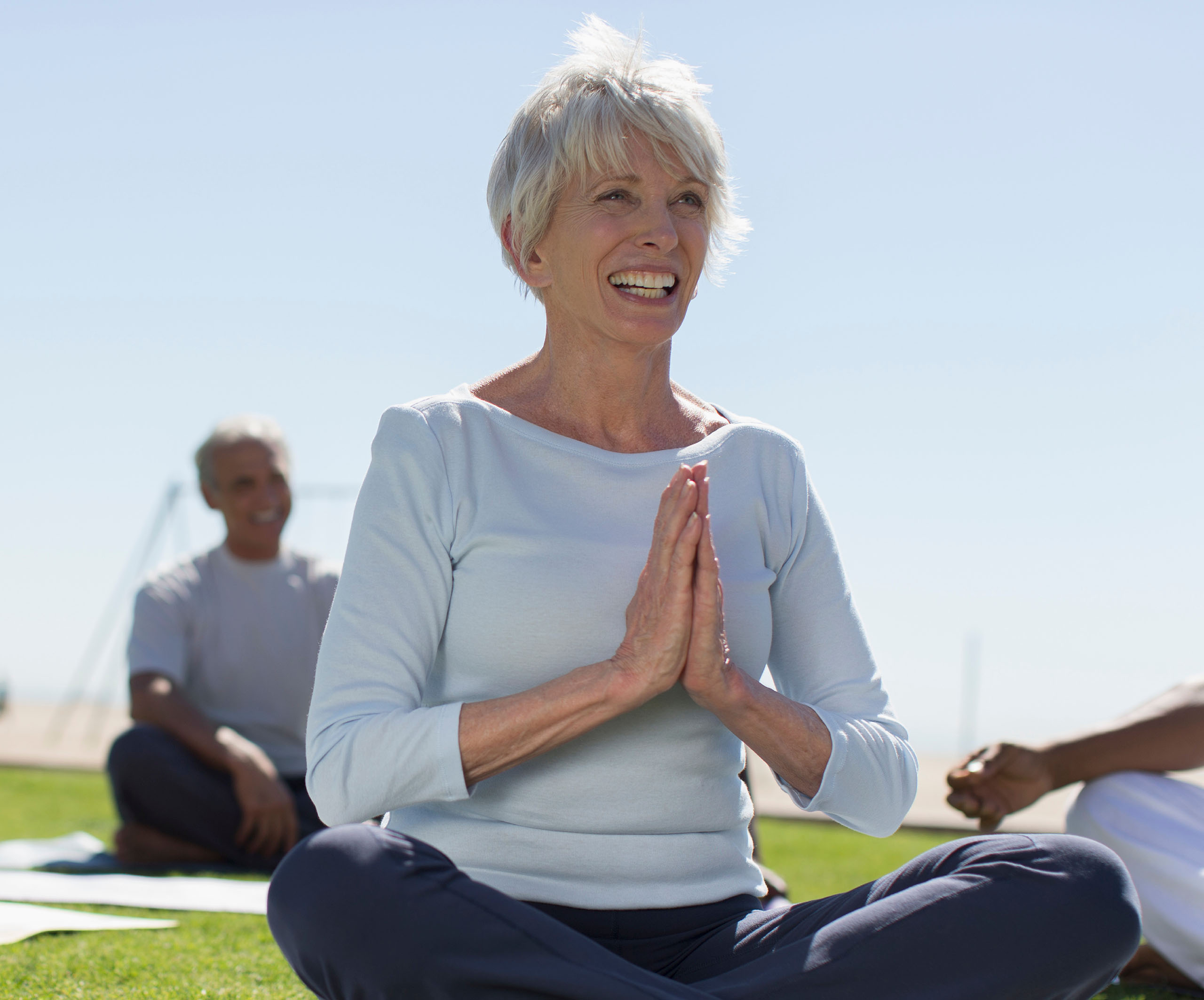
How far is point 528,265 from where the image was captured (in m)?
2.20

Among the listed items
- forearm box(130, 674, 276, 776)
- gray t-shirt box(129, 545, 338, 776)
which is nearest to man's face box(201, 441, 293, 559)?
gray t-shirt box(129, 545, 338, 776)

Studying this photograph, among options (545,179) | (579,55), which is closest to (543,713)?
(545,179)

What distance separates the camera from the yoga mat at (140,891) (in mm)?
3304

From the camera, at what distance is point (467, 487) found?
6.36 feet

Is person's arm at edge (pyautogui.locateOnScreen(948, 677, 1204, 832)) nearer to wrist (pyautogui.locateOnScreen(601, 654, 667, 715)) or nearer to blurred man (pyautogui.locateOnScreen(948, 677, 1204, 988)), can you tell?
blurred man (pyautogui.locateOnScreen(948, 677, 1204, 988))

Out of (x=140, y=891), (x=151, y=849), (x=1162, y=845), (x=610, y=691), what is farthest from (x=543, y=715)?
(x=151, y=849)

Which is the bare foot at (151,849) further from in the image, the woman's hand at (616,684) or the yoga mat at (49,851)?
the woman's hand at (616,684)

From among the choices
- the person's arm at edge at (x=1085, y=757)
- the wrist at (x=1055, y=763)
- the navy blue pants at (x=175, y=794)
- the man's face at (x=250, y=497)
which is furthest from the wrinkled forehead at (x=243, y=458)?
the wrist at (x=1055, y=763)

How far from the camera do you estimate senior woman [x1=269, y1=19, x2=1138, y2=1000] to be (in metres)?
1.58

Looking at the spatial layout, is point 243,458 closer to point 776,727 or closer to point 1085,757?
point 1085,757

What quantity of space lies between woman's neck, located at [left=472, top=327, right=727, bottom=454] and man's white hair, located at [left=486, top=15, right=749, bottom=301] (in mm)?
205

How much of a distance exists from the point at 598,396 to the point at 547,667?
518 millimetres

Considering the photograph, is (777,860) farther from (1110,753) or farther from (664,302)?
(664,302)

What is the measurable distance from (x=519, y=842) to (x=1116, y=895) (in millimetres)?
796
